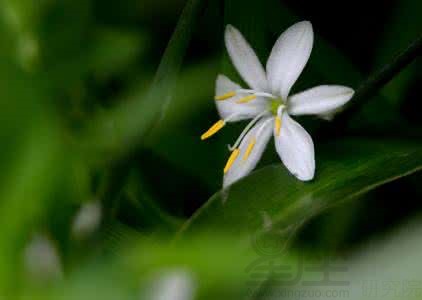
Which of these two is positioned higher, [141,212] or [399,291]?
[141,212]

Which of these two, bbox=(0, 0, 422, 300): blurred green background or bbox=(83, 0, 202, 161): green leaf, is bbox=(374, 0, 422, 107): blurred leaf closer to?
bbox=(0, 0, 422, 300): blurred green background

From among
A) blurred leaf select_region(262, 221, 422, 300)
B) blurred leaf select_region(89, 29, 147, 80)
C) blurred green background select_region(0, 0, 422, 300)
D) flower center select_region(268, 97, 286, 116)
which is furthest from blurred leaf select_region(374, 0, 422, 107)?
blurred leaf select_region(89, 29, 147, 80)

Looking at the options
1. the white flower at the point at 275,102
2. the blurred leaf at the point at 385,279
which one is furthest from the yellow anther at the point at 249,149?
the blurred leaf at the point at 385,279

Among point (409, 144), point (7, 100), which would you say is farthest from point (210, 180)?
point (7, 100)

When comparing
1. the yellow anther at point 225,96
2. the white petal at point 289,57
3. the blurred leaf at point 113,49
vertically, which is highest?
the white petal at point 289,57

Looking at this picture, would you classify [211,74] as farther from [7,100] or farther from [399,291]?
[7,100]

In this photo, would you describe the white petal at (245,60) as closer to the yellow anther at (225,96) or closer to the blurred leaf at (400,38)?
the yellow anther at (225,96)

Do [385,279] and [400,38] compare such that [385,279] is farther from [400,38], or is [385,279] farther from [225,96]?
[400,38]
